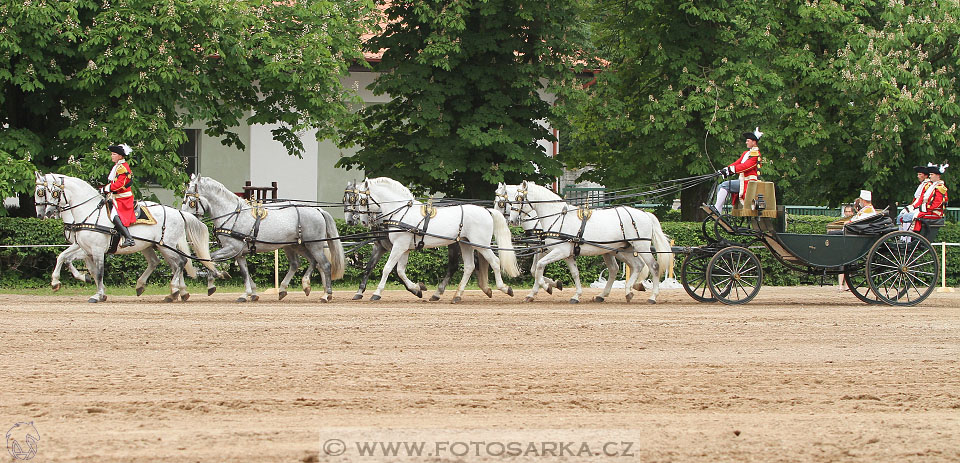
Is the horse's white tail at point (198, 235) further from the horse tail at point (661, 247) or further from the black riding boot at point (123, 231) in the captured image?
the horse tail at point (661, 247)

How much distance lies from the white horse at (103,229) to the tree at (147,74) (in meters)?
3.04

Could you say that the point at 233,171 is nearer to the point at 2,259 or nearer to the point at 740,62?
the point at 2,259

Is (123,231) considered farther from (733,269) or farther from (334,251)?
(733,269)

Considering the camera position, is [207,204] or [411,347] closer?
[411,347]

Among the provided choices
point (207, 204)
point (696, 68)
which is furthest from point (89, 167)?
point (696, 68)

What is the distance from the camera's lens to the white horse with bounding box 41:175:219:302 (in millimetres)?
15250

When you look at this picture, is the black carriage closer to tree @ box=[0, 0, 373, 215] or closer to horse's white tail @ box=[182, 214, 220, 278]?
horse's white tail @ box=[182, 214, 220, 278]

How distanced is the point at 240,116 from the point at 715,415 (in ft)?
54.6

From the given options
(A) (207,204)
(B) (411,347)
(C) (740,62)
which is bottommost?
(B) (411,347)

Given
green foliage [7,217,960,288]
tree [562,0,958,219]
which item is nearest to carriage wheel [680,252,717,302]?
green foliage [7,217,960,288]

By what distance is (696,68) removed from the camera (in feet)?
75.3

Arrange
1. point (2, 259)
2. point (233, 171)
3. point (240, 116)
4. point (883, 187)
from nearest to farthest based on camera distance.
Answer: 1. point (2, 259)
2. point (240, 116)
3. point (883, 187)
4. point (233, 171)

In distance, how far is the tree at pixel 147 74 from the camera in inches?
722

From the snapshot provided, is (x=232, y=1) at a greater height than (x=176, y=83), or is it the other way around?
(x=232, y=1)
